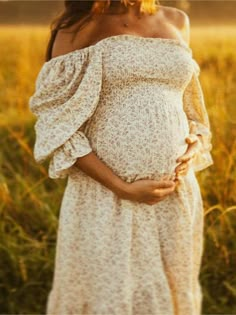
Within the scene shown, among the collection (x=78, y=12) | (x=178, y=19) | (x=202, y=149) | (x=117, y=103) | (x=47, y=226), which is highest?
(x=78, y=12)

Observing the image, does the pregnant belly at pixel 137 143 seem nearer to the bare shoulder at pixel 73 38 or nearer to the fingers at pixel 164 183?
the fingers at pixel 164 183

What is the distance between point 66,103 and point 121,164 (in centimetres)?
28

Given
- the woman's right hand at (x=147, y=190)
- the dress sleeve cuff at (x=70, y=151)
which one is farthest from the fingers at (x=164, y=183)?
the dress sleeve cuff at (x=70, y=151)

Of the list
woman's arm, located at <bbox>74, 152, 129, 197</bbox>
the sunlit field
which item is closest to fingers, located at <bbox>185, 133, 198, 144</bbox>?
woman's arm, located at <bbox>74, 152, 129, 197</bbox>

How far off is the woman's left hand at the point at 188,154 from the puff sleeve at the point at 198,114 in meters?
0.09

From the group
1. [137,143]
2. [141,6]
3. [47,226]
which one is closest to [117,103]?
[137,143]

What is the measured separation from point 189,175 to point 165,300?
46 centimetres

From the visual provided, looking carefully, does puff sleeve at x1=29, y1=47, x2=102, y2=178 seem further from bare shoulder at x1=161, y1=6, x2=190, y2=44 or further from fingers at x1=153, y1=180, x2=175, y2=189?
bare shoulder at x1=161, y1=6, x2=190, y2=44

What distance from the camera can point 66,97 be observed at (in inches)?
98.4

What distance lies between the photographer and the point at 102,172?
8.20 ft

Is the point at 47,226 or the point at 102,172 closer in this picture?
the point at 102,172

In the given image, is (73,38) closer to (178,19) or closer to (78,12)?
(78,12)

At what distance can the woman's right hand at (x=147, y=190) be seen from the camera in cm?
249

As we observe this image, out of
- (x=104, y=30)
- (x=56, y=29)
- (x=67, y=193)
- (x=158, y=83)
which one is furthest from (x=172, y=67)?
(x=67, y=193)
